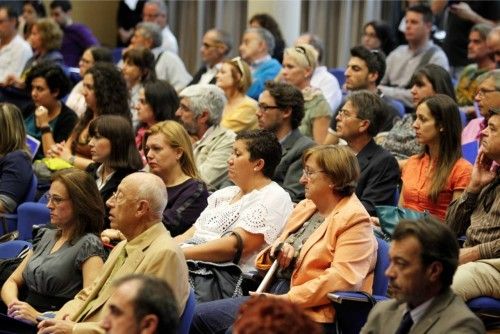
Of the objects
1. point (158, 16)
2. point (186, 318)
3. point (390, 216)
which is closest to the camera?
point (186, 318)

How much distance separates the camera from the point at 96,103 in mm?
6812

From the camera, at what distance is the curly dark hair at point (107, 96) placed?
6.79 metres

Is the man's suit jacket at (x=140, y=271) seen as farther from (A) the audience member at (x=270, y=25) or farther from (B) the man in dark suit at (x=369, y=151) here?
(A) the audience member at (x=270, y=25)

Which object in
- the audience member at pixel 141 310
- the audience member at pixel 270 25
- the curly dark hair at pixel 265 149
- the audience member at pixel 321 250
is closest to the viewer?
the audience member at pixel 141 310

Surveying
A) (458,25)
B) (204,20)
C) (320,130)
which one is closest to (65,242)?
(320,130)

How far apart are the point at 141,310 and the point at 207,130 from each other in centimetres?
320

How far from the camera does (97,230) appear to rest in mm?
4758

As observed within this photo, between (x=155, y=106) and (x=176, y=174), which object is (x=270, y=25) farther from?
(x=176, y=174)

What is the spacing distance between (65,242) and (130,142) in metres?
1.08

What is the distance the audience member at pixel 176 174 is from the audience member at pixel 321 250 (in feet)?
2.47

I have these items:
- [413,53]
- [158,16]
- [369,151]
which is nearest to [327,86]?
[413,53]

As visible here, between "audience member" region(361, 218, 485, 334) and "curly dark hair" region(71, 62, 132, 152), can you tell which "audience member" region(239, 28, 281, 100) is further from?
"audience member" region(361, 218, 485, 334)

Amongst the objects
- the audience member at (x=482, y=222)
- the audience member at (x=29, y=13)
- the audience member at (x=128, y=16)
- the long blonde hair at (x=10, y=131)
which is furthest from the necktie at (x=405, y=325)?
the audience member at (x=128, y=16)

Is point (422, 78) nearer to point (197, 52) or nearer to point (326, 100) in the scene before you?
point (326, 100)
